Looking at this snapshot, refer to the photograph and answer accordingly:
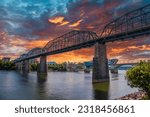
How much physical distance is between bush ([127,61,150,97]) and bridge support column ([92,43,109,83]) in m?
49.9

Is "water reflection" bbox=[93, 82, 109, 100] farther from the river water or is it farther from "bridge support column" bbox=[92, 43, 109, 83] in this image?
"bridge support column" bbox=[92, 43, 109, 83]

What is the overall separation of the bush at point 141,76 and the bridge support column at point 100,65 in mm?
49919

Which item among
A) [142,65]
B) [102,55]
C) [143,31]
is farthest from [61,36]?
[142,65]

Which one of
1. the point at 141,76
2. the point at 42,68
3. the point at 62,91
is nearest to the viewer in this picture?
the point at 141,76

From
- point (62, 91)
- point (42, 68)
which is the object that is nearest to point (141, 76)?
point (62, 91)

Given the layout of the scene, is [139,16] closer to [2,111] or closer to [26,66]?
[2,111]

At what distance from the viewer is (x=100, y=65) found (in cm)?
7944

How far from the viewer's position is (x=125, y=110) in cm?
1662

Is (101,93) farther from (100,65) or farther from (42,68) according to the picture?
(42,68)

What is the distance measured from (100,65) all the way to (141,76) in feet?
181

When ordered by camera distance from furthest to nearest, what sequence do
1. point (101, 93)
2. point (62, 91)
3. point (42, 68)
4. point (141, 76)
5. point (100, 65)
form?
point (42, 68), point (100, 65), point (62, 91), point (101, 93), point (141, 76)

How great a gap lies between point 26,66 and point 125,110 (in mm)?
156740

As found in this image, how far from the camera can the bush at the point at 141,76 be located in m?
24.3

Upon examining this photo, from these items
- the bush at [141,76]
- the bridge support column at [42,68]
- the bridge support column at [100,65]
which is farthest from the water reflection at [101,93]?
the bridge support column at [42,68]
